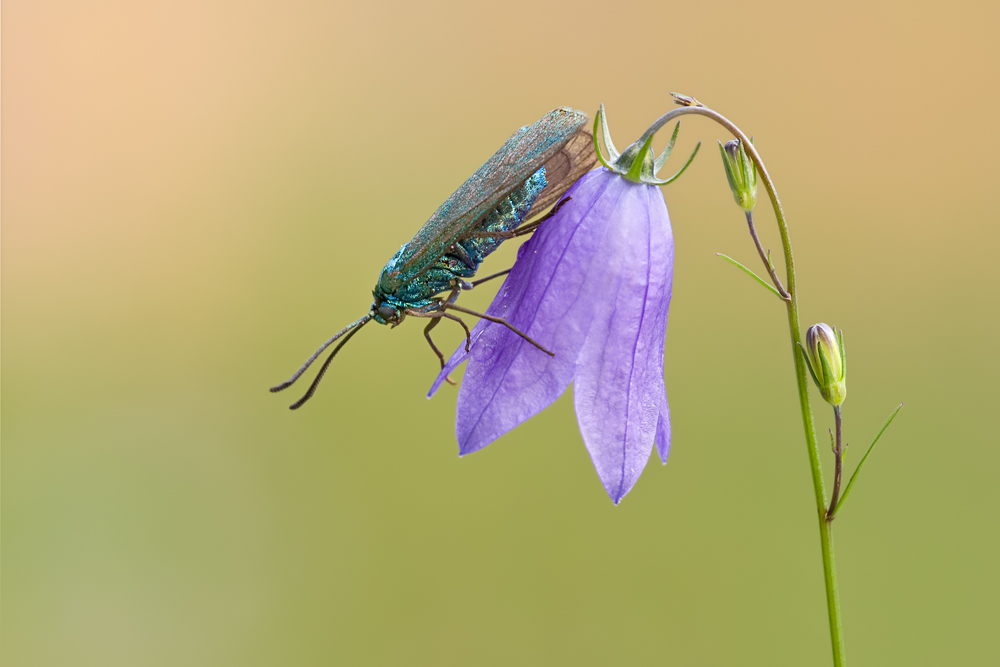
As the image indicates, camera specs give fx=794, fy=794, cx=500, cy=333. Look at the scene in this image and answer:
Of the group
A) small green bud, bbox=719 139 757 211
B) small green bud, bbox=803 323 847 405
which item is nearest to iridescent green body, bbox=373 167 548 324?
small green bud, bbox=719 139 757 211

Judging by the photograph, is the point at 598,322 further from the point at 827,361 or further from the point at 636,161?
the point at 827,361

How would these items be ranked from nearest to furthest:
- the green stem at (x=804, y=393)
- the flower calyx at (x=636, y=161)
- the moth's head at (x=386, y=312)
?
the green stem at (x=804, y=393) → the flower calyx at (x=636, y=161) → the moth's head at (x=386, y=312)

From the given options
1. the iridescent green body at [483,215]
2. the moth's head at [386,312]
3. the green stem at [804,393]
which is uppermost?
Result: the iridescent green body at [483,215]

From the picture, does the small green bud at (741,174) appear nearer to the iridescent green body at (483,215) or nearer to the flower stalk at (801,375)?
the flower stalk at (801,375)

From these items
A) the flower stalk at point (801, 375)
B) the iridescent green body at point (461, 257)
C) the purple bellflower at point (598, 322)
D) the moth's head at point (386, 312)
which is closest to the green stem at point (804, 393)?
the flower stalk at point (801, 375)

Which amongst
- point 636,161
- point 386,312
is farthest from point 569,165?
point 386,312

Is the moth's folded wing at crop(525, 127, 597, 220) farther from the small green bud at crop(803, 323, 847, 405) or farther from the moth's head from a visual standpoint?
the small green bud at crop(803, 323, 847, 405)
